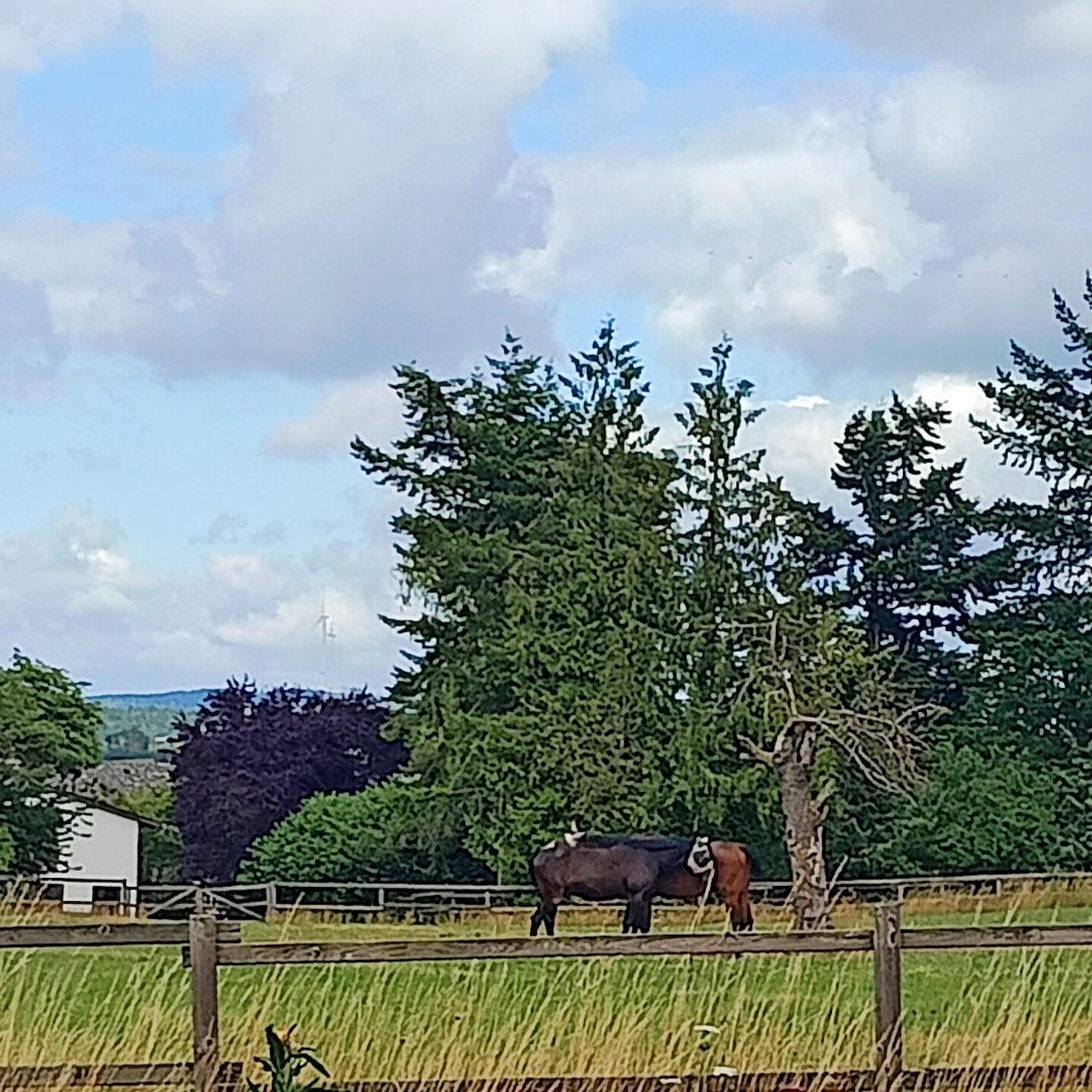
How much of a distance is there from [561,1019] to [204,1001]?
2.56 meters

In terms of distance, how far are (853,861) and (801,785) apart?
13.9 m

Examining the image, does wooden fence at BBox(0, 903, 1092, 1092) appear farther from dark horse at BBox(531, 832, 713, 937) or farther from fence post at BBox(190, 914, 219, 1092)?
dark horse at BBox(531, 832, 713, 937)

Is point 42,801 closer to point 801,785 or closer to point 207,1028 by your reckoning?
point 801,785

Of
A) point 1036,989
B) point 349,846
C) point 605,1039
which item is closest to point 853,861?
point 349,846

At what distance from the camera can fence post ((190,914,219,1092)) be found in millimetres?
7469

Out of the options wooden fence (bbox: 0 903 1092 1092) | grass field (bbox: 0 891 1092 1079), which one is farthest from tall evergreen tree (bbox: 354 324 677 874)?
wooden fence (bbox: 0 903 1092 1092)

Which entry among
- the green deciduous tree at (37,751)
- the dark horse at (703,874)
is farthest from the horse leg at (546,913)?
the green deciduous tree at (37,751)

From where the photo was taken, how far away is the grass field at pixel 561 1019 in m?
8.61

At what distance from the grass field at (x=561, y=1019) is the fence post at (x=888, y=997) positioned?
0.78 metres

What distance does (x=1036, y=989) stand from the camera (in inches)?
428

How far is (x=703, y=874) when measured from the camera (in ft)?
74.1

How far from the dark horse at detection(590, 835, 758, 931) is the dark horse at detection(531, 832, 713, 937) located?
0.05 ft

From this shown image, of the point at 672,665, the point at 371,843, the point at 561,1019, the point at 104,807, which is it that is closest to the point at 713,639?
the point at 672,665

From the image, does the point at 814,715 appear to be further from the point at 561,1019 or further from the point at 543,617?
the point at 561,1019
